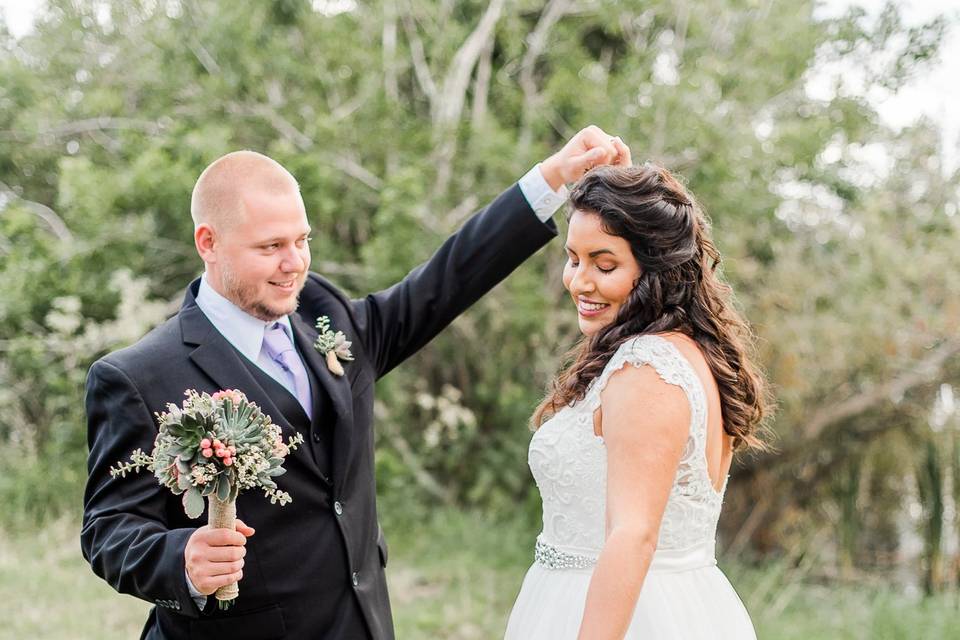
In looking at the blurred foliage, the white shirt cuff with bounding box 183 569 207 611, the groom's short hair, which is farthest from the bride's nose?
Answer: the blurred foliage

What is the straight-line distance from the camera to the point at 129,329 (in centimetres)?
816

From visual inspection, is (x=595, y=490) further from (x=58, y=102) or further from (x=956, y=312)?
(x=58, y=102)

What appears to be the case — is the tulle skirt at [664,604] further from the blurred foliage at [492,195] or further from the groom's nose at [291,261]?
the blurred foliage at [492,195]

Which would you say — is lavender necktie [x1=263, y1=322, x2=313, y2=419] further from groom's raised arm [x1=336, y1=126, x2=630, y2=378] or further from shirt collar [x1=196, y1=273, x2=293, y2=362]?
groom's raised arm [x1=336, y1=126, x2=630, y2=378]

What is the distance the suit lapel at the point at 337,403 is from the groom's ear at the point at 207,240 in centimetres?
34

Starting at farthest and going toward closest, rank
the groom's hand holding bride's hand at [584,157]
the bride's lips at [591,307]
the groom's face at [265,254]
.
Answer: the groom's hand holding bride's hand at [584,157], the groom's face at [265,254], the bride's lips at [591,307]

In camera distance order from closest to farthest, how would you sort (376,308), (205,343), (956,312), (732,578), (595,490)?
1. (595,490)
2. (205,343)
3. (376,308)
4. (732,578)
5. (956,312)

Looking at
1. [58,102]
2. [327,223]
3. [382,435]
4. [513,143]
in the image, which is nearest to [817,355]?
[513,143]

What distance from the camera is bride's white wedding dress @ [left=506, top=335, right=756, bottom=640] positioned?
103 inches

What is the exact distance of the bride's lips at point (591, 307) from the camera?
2.78 metres

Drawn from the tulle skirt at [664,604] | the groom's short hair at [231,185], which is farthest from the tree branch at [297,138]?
the tulle skirt at [664,604]

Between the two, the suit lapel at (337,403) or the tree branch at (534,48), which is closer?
the suit lapel at (337,403)

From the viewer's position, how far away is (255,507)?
9.40 feet

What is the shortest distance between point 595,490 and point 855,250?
7207mm
